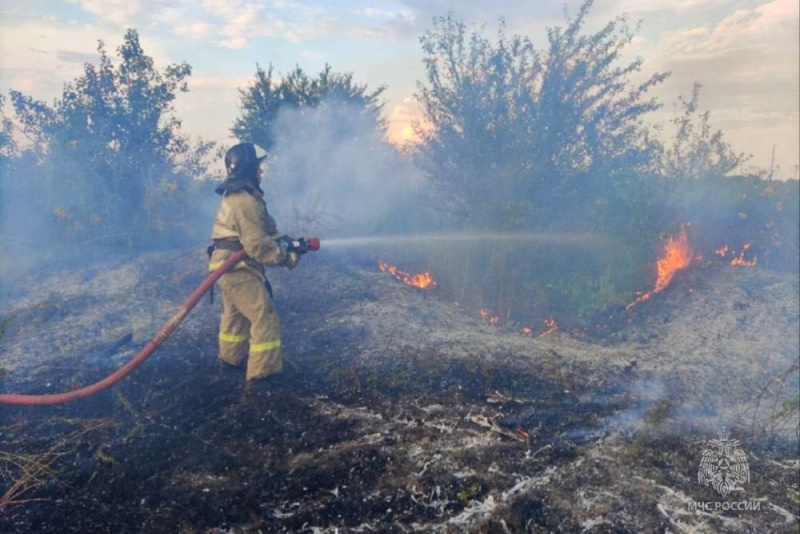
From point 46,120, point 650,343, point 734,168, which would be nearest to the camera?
point 650,343

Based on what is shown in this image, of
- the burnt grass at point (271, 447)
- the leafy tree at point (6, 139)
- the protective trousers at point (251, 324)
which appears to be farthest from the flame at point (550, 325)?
the leafy tree at point (6, 139)

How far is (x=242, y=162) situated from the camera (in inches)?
211

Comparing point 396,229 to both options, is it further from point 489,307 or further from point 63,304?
point 63,304

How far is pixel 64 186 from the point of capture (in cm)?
1072

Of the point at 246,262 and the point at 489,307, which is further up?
the point at 246,262

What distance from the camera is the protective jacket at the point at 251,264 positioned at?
202 inches

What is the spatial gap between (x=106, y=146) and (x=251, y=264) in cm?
800

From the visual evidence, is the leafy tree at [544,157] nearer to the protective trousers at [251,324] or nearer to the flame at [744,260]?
the flame at [744,260]

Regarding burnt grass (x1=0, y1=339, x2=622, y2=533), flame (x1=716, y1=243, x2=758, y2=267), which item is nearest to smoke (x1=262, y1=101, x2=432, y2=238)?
flame (x1=716, y1=243, x2=758, y2=267)

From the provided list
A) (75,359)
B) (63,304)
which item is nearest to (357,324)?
(75,359)

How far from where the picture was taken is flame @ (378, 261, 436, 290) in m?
9.22

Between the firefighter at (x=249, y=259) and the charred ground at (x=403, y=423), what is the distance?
0.35m

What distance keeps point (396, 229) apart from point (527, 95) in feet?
15.0

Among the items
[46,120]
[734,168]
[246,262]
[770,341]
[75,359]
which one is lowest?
[75,359]
